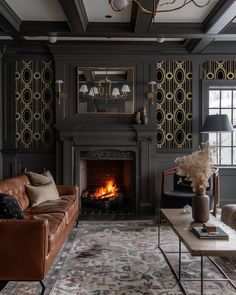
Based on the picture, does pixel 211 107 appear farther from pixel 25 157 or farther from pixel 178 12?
pixel 25 157

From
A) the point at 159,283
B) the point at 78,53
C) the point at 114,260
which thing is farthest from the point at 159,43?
the point at 159,283

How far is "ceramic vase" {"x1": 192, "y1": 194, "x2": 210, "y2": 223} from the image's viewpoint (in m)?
3.51

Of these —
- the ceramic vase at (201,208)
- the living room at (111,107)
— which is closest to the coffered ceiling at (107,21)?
the living room at (111,107)

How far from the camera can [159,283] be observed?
3184mm

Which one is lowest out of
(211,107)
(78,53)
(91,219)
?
(91,219)

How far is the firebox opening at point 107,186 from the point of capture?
253 inches

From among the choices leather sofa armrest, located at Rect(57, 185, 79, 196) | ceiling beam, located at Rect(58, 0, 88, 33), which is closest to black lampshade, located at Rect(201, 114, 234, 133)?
leather sofa armrest, located at Rect(57, 185, 79, 196)

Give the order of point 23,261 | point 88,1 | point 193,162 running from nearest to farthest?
point 23,261, point 193,162, point 88,1

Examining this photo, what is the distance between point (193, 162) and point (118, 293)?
1.35 meters

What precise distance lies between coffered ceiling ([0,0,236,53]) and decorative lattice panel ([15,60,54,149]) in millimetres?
1136

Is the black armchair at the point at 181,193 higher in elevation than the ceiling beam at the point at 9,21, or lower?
lower

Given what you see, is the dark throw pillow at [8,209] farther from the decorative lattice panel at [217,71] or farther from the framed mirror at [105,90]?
the decorative lattice panel at [217,71]

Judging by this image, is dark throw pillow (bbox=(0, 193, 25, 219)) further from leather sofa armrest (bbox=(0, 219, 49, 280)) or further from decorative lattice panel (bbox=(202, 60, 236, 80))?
decorative lattice panel (bbox=(202, 60, 236, 80))

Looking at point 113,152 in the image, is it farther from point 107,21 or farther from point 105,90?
point 107,21
